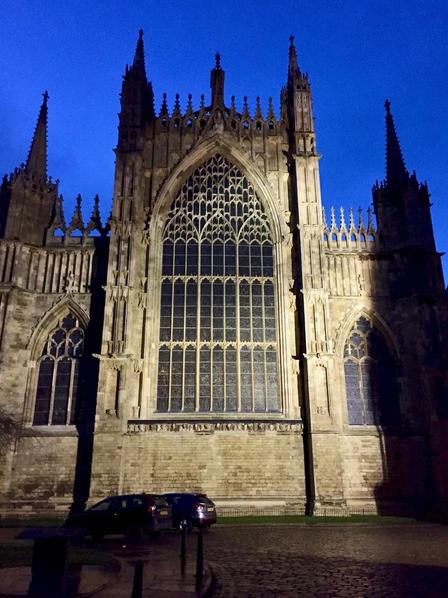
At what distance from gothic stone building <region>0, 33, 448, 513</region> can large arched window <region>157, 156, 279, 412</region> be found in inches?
3.0

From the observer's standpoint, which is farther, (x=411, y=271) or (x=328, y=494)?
(x=411, y=271)

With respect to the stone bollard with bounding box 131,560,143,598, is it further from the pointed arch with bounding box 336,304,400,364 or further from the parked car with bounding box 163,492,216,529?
the pointed arch with bounding box 336,304,400,364

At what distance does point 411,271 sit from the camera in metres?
25.8

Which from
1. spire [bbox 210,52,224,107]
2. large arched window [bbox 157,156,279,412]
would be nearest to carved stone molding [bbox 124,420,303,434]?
large arched window [bbox 157,156,279,412]

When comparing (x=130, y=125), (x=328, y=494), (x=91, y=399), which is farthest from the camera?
→ (x=130, y=125)

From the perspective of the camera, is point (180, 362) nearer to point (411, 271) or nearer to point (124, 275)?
point (124, 275)

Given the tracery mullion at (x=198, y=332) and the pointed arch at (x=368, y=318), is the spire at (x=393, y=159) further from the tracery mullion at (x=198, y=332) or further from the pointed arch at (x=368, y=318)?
the tracery mullion at (x=198, y=332)

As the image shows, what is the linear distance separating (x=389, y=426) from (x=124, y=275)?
1434 centimetres

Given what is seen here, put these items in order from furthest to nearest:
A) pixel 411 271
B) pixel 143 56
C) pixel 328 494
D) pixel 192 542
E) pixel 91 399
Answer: pixel 143 56, pixel 411 271, pixel 91 399, pixel 328 494, pixel 192 542

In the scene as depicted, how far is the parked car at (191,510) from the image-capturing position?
17188 millimetres

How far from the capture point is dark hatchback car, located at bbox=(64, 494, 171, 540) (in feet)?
49.2

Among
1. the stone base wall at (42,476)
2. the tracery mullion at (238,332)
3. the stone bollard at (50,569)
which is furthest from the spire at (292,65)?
the stone bollard at (50,569)

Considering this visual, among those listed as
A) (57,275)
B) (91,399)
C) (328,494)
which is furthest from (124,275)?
(328,494)

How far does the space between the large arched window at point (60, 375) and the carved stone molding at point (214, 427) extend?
142 inches
